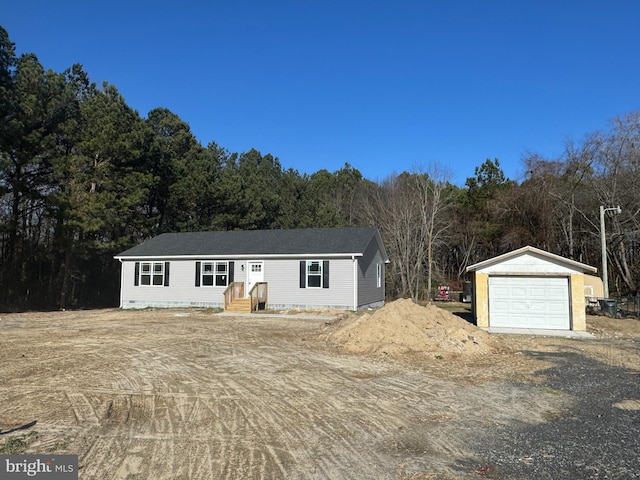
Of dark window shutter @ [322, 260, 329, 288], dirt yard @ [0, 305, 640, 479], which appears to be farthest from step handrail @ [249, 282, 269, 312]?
dirt yard @ [0, 305, 640, 479]

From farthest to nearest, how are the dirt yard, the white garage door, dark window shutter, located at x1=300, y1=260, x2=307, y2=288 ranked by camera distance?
dark window shutter, located at x1=300, y1=260, x2=307, y2=288
the white garage door
the dirt yard

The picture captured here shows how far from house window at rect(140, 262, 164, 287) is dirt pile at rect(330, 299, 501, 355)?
1395 centimetres

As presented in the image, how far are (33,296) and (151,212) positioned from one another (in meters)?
9.23

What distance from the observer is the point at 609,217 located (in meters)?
26.0

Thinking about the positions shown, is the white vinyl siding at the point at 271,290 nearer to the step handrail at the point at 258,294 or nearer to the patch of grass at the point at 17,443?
the step handrail at the point at 258,294

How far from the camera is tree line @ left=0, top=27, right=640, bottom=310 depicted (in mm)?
23453

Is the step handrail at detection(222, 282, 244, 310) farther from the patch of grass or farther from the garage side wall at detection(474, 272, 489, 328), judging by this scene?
the patch of grass

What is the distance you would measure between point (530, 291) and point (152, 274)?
714 inches

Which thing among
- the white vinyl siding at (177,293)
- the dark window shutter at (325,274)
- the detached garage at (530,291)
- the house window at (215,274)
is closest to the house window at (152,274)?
the white vinyl siding at (177,293)

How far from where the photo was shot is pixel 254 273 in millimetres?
21688

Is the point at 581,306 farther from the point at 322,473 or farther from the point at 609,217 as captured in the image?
the point at 609,217

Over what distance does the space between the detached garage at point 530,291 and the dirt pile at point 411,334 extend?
340 cm

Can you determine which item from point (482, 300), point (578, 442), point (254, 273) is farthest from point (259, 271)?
point (578, 442)

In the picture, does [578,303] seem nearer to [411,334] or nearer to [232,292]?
[411,334]
